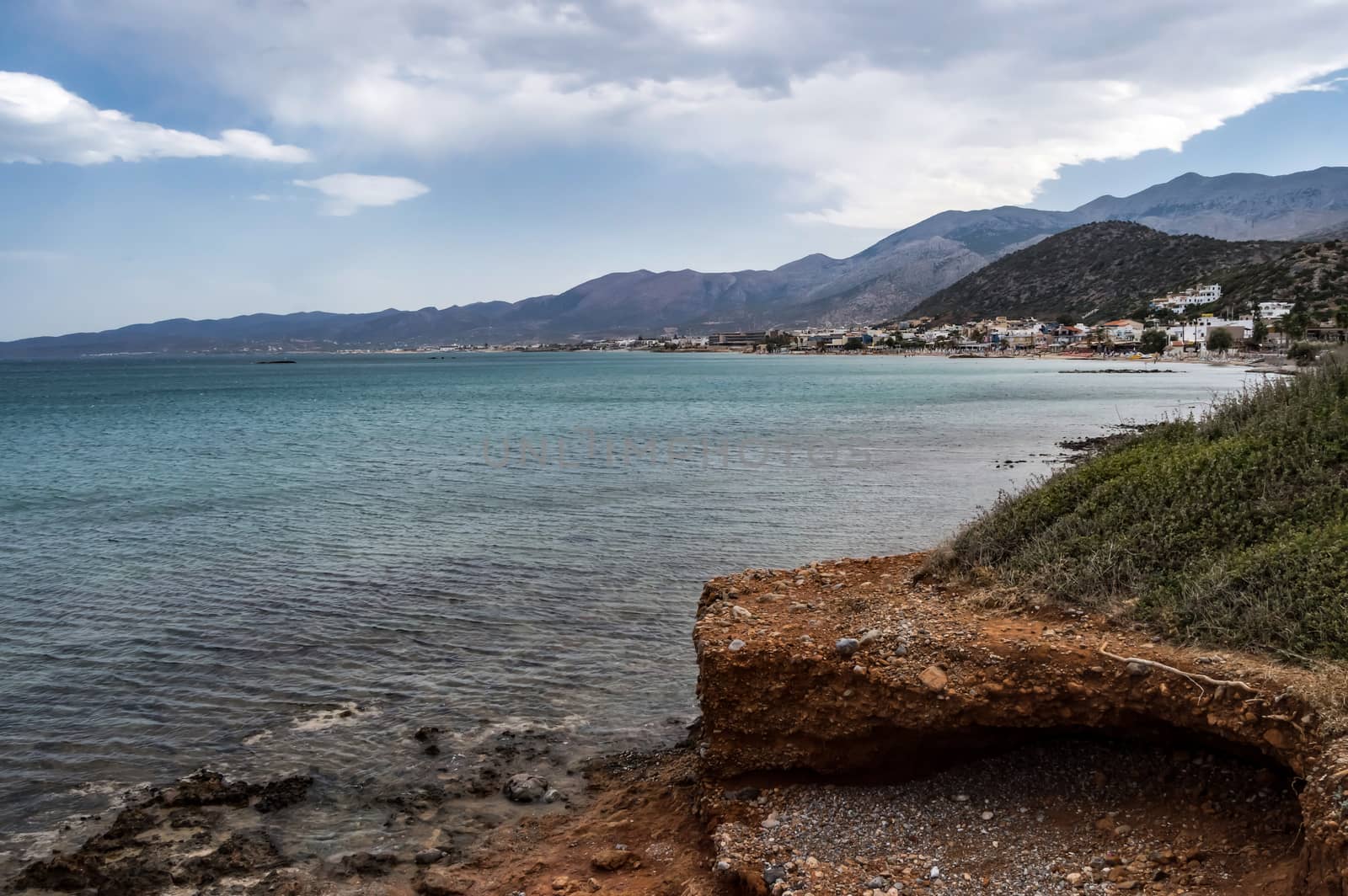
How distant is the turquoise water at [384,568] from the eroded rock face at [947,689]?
2560mm

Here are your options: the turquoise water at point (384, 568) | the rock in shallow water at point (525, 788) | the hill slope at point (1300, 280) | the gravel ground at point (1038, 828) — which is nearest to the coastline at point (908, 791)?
the gravel ground at point (1038, 828)

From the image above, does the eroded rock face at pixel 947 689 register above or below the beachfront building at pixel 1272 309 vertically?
below

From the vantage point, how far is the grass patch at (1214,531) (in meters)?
6.25

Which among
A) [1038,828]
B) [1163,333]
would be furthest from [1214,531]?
[1163,333]

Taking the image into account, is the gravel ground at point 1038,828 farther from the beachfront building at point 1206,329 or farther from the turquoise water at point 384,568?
the beachfront building at point 1206,329

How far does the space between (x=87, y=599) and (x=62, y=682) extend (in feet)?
13.2

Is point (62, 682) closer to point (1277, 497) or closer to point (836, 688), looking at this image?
point (836, 688)

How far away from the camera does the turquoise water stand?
9766 mm

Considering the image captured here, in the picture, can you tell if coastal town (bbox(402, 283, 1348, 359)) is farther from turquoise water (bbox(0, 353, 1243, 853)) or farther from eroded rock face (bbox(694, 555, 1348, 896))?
eroded rock face (bbox(694, 555, 1348, 896))

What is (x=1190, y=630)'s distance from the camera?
6.32 meters

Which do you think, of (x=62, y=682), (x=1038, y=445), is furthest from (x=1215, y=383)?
(x=62, y=682)

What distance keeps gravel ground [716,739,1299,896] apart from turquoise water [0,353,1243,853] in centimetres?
321

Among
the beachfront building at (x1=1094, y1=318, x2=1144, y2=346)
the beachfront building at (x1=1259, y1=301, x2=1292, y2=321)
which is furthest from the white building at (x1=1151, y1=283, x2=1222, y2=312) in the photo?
the beachfront building at (x1=1259, y1=301, x2=1292, y2=321)

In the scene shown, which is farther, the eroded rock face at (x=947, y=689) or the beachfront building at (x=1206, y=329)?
the beachfront building at (x=1206, y=329)
